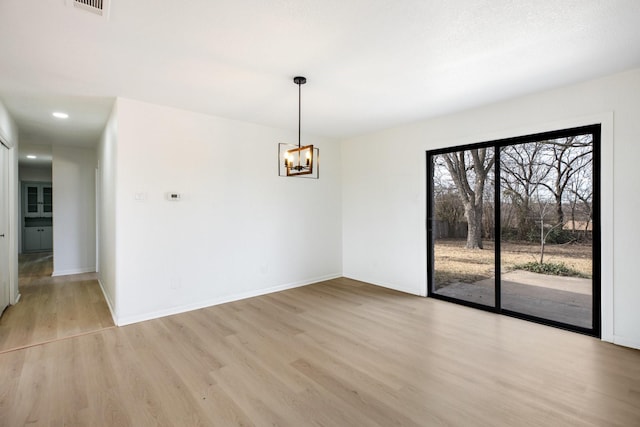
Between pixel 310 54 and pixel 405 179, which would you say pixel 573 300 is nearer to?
pixel 405 179

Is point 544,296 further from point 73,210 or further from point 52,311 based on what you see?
point 73,210

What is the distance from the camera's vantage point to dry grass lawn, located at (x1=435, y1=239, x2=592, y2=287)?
340 cm

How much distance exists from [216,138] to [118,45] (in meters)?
1.96

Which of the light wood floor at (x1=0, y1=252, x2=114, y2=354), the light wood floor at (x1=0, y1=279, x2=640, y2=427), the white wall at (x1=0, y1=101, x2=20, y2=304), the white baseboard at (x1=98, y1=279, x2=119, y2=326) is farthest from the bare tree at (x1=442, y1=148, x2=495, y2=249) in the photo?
the white wall at (x1=0, y1=101, x2=20, y2=304)

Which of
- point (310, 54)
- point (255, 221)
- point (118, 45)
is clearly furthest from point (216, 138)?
point (310, 54)

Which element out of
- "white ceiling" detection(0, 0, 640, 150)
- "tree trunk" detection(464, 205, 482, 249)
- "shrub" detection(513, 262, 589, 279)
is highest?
"white ceiling" detection(0, 0, 640, 150)

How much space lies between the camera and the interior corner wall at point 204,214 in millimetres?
3705

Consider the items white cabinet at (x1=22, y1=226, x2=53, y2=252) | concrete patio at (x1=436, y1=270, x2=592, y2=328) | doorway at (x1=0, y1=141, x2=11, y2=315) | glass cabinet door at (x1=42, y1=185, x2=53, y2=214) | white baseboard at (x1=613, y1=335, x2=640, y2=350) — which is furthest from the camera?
glass cabinet door at (x1=42, y1=185, x2=53, y2=214)

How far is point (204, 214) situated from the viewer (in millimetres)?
4270

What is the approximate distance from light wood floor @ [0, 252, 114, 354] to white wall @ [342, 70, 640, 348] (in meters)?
3.96

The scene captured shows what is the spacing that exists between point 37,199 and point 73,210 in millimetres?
4591

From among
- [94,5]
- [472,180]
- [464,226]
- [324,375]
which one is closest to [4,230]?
[94,5]

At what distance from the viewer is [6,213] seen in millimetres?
4004

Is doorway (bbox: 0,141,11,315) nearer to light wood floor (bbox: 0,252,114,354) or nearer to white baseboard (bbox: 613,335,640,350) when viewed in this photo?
light wood floor (bbox: 0,252,114,354)
